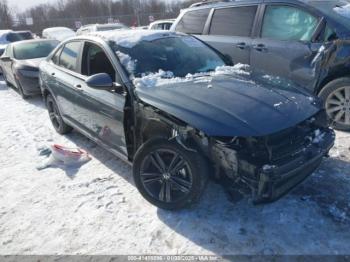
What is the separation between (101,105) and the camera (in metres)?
3.95

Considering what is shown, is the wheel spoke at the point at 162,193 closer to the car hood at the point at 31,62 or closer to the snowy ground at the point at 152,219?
the snowy ground at the point at 152,219

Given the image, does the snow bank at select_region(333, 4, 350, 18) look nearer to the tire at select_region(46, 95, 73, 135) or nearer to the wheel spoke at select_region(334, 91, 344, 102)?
the wheel spoke at select_region(334, 91, 344, 102)

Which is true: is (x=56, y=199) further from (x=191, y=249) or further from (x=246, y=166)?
(x=246, y=166)

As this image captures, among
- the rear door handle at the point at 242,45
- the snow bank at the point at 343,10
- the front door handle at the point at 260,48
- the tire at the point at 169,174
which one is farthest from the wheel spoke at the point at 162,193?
the snow bank at the point at 343,10

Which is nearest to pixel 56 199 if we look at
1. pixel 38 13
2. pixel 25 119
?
pixel 25 119

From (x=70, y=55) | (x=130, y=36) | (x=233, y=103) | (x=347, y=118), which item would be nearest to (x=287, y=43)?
(x=347, y=118)

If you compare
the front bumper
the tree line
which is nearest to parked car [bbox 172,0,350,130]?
the front bumper

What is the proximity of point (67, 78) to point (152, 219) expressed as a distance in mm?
2536

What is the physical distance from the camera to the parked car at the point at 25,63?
845 cm

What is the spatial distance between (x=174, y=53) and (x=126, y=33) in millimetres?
703

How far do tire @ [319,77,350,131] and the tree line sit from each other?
29.7 meters

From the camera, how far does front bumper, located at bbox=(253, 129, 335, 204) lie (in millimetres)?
2699

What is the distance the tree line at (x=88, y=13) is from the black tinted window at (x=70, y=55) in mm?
28823

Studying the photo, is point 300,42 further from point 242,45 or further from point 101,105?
point 101,105
